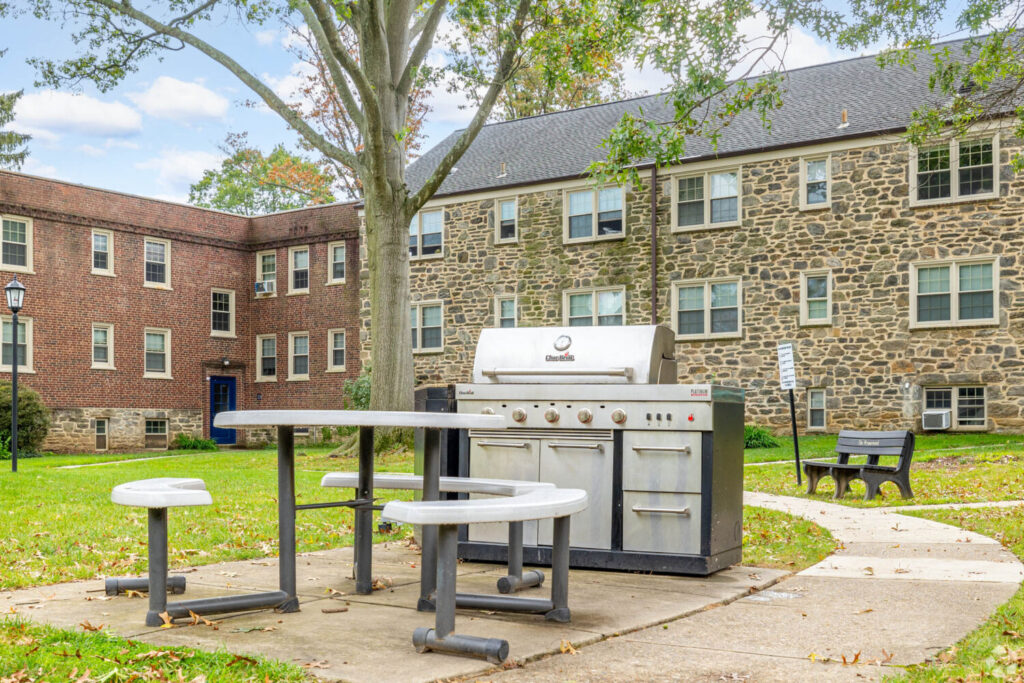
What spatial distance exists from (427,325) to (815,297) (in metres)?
11.3

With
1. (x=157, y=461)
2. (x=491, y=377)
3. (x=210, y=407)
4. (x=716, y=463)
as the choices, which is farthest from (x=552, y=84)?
(x=210, y=407)

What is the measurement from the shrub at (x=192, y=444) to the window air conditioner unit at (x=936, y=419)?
19929mm

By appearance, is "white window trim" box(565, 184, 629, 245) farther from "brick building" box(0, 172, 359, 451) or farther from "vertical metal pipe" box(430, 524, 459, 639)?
"vertical metal pipe" box(430, 524, 459, 639)

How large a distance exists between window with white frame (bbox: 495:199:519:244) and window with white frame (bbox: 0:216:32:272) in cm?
1300

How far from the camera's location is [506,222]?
27.7 metres

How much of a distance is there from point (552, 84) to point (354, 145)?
21.8 metres

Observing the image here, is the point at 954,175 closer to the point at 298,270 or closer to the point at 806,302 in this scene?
the point at 806,302

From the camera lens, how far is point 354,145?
120 feet

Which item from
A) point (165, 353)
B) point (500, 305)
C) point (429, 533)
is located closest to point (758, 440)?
point (500, 305)

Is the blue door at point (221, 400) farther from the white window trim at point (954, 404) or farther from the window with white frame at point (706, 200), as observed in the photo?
the white window trim at point (954, 404)

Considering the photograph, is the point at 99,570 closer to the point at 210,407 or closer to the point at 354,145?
the point at 210,407

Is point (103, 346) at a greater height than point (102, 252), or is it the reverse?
point (102, 252)

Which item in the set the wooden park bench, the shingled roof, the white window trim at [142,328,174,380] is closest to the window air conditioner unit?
the shingled roof

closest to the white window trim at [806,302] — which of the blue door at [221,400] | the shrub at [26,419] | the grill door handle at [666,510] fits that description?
the grill door handle at [666,510]
